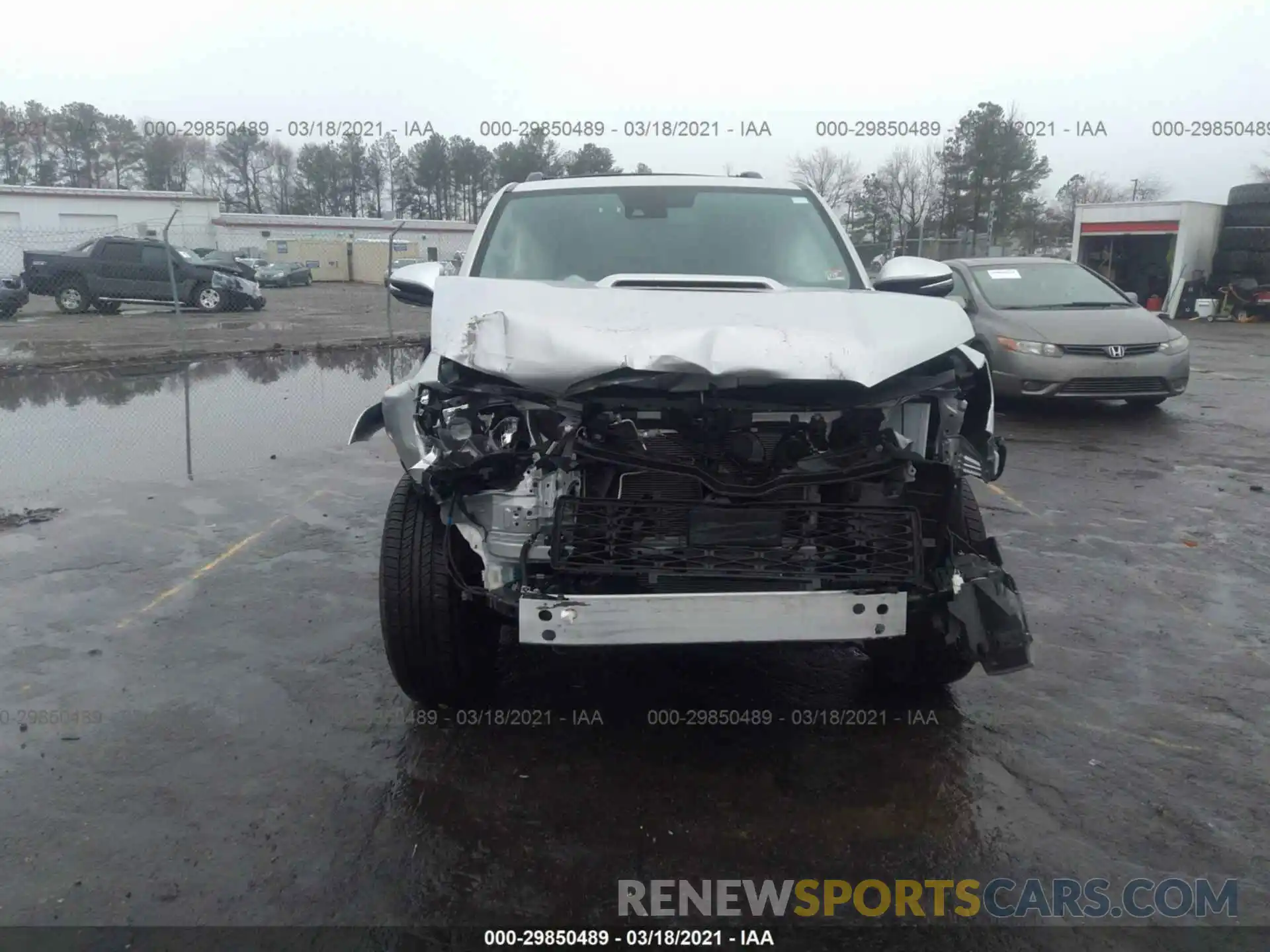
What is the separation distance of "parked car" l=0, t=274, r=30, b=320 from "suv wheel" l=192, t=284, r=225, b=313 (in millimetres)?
3766

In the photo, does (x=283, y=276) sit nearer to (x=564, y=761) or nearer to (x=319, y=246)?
(x=319, y=246)

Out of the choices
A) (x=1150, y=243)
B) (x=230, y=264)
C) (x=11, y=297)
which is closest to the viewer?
(x=11, y=297)

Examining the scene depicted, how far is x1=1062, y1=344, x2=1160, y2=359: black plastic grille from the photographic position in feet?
27.6

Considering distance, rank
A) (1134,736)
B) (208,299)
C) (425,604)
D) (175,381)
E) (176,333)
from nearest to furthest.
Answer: (425,604) → (1134,736) → (175,381) → (176,333) → (208,299)

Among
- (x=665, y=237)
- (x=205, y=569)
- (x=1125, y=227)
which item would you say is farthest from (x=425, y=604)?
(x=1125, y=227)

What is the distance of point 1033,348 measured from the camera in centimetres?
856

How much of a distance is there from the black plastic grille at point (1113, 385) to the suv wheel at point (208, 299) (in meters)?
21.5

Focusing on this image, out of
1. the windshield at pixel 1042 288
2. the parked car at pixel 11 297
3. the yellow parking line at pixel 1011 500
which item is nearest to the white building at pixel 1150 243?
the windshield at pixel 1042 288

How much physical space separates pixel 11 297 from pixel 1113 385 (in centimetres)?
2167

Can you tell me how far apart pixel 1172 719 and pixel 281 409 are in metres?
8.54

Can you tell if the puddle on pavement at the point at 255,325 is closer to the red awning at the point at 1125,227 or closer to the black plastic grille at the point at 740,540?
the black plastic grille at the point at 740,540

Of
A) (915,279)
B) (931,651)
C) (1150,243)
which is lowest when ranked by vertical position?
(931,651)

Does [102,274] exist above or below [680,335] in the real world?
below

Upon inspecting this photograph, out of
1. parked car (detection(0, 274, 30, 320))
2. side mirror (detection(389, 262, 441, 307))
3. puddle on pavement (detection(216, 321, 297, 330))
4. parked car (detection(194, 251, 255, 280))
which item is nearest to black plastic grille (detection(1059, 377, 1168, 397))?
side mirror (detection(389, 262, 441, 307))
